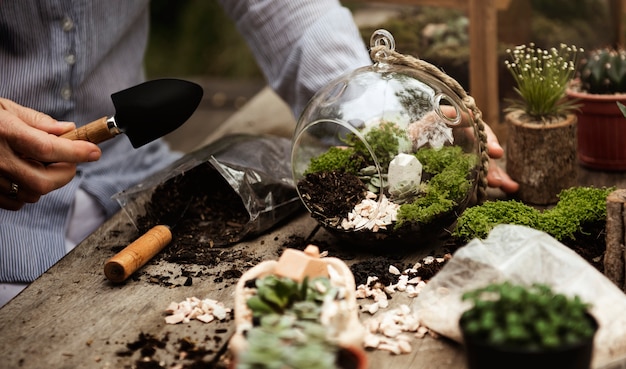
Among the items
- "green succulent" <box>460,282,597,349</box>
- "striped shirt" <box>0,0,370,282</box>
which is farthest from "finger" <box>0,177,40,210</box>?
"green succulent" <box>460,282,597,349</box>

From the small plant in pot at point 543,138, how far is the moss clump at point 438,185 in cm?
32

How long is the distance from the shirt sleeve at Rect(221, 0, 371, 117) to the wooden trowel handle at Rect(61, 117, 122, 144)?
2.37ft

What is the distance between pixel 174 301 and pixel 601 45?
208 centimetres

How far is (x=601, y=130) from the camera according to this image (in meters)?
A: 1.91

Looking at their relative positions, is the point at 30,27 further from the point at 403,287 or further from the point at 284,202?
the point at 403,287

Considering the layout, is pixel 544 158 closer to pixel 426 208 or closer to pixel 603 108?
pixel 603 108

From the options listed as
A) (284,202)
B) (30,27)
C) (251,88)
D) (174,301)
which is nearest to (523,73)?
(284,202)

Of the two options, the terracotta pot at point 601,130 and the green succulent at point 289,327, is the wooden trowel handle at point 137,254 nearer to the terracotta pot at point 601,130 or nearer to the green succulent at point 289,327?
the green succulent at point 289,327

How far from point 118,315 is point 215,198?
52 cm

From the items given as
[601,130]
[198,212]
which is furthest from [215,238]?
[601,130]

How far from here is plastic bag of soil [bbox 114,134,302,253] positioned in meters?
1.71

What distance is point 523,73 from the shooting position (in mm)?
1783

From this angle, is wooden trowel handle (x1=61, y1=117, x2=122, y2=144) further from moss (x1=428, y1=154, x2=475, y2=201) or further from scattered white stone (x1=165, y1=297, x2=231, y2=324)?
moss (x1=428, y1=154, x2=475, y2=201)

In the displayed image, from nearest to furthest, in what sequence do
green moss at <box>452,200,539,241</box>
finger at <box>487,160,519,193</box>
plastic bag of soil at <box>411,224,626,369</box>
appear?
1. plastic bag of soil at <box>411,224,626,369</box>
2. green moss at <box>452,200,539,241</box>
3. finger at <box>487,160,519,193</box>
